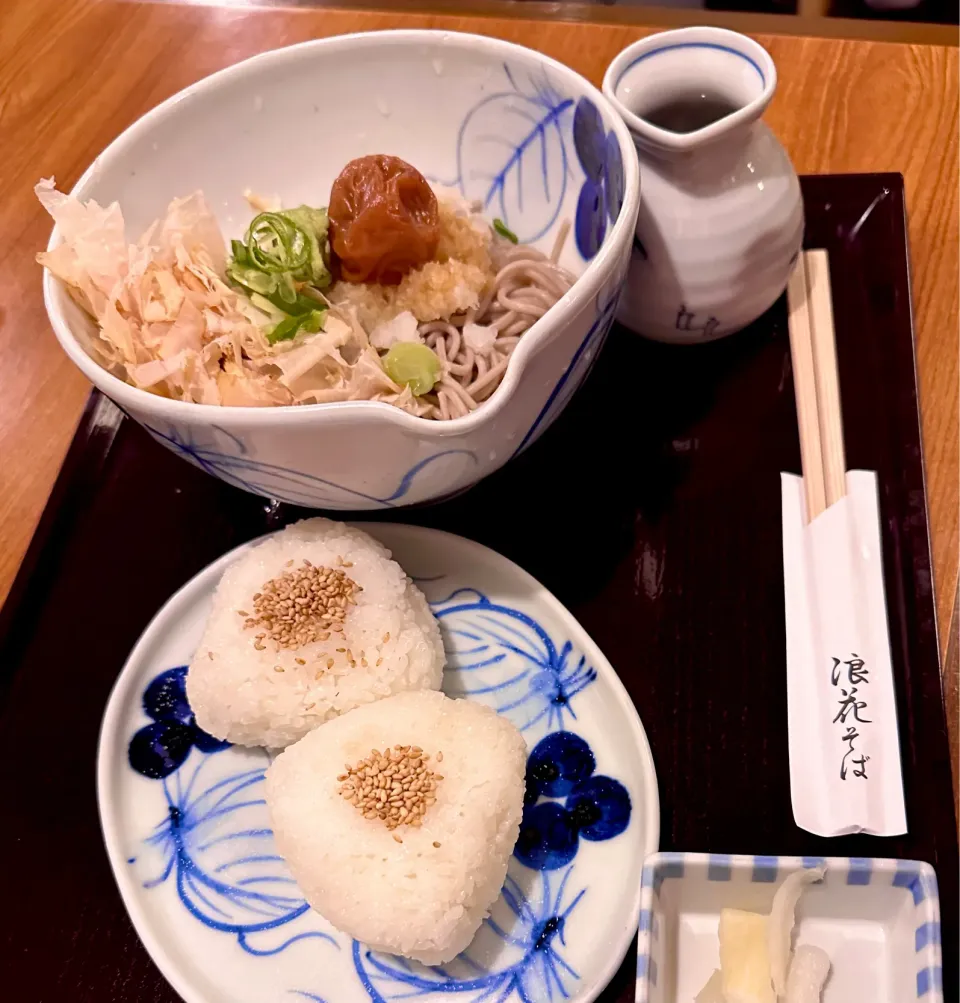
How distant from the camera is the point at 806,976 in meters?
0.93

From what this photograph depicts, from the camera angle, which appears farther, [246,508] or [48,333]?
[48,333]

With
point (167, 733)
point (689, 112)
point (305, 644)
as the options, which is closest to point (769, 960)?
point (305, 644)

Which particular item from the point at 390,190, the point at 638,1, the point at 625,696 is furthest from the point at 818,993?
the point at 638,1

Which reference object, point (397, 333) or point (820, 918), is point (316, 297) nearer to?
point (397, 333)

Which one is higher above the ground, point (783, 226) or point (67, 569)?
point (783, 226)

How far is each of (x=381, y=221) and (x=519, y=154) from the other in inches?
14.2

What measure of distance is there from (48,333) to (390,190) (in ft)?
2.63

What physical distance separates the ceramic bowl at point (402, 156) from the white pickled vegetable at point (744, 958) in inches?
23.6

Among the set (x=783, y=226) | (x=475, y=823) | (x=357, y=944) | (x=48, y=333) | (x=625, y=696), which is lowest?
(x=357, y=944)

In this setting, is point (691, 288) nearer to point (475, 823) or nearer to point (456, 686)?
point (456, 686)

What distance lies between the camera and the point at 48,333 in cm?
161

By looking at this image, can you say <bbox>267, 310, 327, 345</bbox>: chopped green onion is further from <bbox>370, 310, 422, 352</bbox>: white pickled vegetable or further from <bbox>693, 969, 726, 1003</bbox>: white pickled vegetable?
<bbox>693, 969, 726, 1003</bbox>: white pickled vegetable

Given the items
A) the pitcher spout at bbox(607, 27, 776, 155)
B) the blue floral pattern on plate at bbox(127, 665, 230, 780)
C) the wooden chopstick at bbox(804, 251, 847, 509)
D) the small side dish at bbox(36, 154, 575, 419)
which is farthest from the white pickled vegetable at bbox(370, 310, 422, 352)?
the wooden chopstick at bbox(804, 251, 847, 509)

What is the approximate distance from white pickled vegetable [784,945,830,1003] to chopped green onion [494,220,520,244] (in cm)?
104
